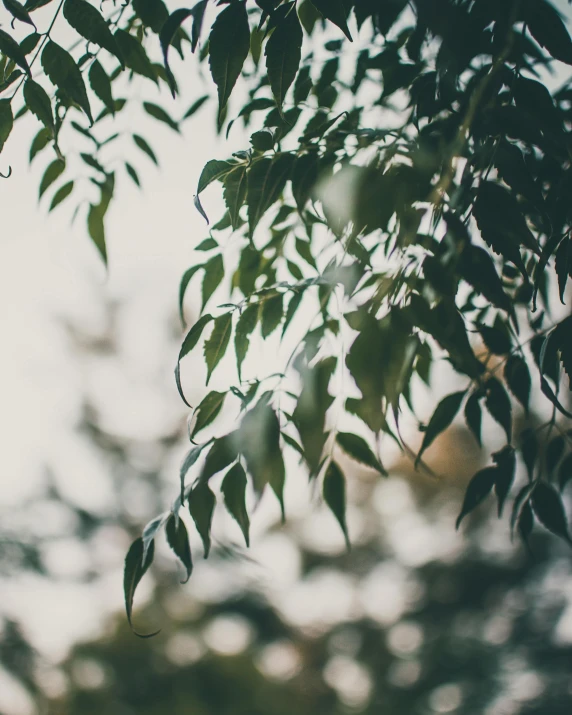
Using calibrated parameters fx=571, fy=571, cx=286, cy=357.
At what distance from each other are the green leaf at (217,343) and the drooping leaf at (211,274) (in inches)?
7.5

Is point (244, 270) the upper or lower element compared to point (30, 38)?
lower

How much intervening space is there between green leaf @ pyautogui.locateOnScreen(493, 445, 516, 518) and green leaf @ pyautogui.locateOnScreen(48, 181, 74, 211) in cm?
78

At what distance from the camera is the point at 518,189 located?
1.78 ft

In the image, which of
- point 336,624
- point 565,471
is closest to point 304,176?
point 565,471

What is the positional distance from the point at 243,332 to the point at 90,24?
358 mm

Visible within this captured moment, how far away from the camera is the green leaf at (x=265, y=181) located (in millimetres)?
592

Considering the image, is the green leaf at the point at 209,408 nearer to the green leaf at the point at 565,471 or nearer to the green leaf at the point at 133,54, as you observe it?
the green leaf at the point at 133,54

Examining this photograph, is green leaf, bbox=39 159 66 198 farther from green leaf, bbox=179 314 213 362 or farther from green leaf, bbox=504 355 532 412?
green leaf, bbox=504 355 532 412

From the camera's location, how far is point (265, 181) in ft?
1.98

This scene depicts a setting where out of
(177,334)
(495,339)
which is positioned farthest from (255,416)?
(177,334)

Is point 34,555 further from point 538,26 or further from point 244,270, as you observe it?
point 538,26

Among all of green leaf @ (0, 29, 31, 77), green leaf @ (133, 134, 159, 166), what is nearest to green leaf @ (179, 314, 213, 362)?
green leaf @ (0, 29, 31, 77)

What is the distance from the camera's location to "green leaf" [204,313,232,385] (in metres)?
0.66

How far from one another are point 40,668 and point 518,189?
793 cm
